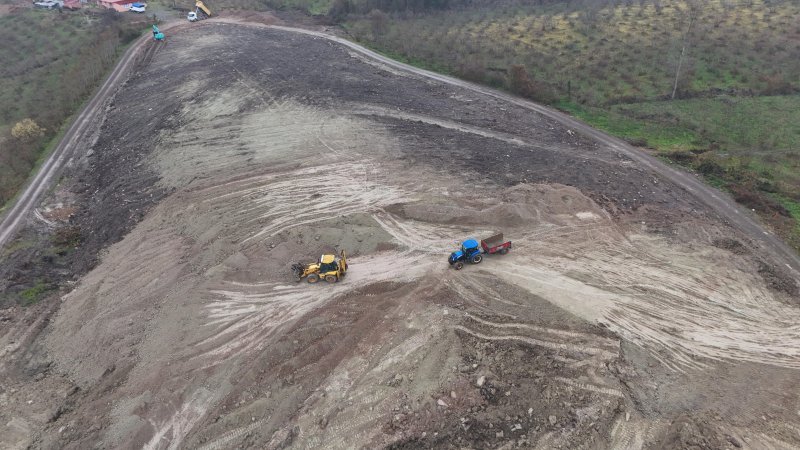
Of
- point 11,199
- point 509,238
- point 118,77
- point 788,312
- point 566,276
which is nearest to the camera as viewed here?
point 788,312

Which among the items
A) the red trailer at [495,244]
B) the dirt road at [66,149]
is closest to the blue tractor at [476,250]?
the red trailer at [495,244]

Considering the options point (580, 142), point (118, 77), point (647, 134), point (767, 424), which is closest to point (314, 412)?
point (767, 424)

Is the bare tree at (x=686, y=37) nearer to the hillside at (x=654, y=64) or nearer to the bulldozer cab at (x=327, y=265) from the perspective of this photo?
the hillside at (x=654, y=64)

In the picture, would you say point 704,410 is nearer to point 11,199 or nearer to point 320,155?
point 320,155

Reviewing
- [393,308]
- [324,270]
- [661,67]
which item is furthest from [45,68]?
[661,67]

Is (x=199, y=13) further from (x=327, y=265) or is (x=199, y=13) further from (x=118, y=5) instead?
(x=327, y=265)

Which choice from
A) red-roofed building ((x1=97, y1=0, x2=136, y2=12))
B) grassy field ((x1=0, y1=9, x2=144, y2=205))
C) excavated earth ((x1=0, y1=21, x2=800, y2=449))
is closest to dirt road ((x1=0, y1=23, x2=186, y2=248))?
grassy field ((x1=0, y1=9, x2=144, y2=205))

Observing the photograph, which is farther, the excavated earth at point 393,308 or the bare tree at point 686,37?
the bare tree at point 686,37
